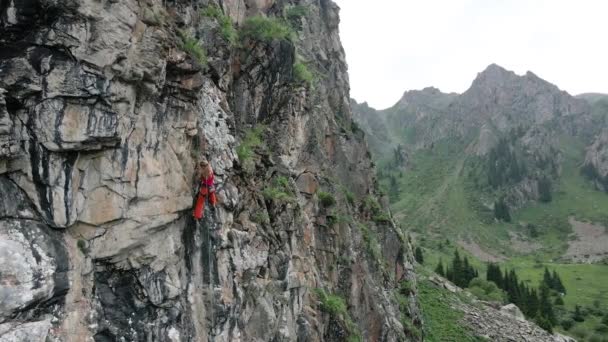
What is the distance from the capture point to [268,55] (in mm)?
24281

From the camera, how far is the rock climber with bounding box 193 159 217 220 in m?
15.8

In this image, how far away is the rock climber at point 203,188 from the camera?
15.8m

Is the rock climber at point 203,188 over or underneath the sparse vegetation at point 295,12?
underneath

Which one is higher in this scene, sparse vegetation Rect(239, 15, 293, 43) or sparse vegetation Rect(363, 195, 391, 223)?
sparse vegetation Rect(239, 15, 293, 43)

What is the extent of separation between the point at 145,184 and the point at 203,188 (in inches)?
87.0

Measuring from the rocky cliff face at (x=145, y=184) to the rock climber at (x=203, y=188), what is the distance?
37 centimetres

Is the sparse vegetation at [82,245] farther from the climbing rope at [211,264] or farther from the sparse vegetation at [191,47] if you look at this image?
the sparse vegetation at [191,47]

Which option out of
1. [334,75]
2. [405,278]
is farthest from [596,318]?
[334,75]

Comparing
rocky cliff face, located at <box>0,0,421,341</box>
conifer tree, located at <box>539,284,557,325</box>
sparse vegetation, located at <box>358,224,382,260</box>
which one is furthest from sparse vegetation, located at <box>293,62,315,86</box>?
conifer tree, located at <box>539,284,557,325</box>

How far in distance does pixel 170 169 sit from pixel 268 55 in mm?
11436

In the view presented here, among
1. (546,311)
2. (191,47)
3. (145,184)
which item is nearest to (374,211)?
(191,47)

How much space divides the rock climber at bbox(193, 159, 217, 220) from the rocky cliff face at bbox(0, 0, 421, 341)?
1.22 ft

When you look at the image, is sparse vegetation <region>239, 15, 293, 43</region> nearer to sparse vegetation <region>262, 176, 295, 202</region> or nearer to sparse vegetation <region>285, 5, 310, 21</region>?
sparse vegetation <region>262, 176, 295, 202</region>

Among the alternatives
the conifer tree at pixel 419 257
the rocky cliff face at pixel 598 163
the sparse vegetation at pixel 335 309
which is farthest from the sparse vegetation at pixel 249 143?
the rocky cliff face at pixel 598 163
